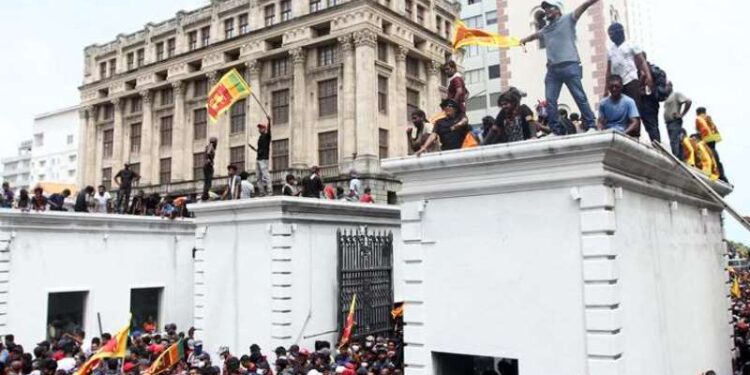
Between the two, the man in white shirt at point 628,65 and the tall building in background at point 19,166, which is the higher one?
the tall building in background at point 19,166

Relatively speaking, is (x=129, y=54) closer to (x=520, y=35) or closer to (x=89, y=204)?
(x=89, y=204)

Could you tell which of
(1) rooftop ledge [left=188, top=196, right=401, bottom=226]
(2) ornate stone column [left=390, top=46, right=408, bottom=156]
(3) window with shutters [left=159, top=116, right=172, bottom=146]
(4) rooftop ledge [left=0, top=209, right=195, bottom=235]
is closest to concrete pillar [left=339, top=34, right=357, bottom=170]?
(2) ornate stone column [left=390, top=46, right=408, bottom=156]

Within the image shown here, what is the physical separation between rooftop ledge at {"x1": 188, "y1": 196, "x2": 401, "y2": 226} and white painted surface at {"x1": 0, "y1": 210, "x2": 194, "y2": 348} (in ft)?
17.6

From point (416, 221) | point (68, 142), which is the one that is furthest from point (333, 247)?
point (68, 142)

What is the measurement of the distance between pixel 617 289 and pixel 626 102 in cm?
282

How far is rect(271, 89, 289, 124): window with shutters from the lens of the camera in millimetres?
46906

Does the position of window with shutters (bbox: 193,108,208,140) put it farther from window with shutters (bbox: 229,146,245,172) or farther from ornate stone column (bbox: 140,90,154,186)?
ornate stone column (bbox: 140,90,154,186)

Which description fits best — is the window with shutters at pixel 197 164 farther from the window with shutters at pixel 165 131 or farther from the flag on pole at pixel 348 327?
the flag on pole at pixel 348 327

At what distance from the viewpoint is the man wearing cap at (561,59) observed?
9.05 metres

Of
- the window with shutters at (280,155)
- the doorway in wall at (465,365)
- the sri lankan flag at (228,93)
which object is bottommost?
the doorway in wall at (465,365)

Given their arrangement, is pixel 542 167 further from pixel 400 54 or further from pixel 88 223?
pixel 400 54

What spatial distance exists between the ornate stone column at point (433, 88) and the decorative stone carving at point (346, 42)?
8375mm

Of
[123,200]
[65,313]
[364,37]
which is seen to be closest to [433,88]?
[364,37]

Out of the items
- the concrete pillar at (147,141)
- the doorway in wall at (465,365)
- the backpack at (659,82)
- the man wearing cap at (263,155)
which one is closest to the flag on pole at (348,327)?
the man wearing cap at (263,155)
